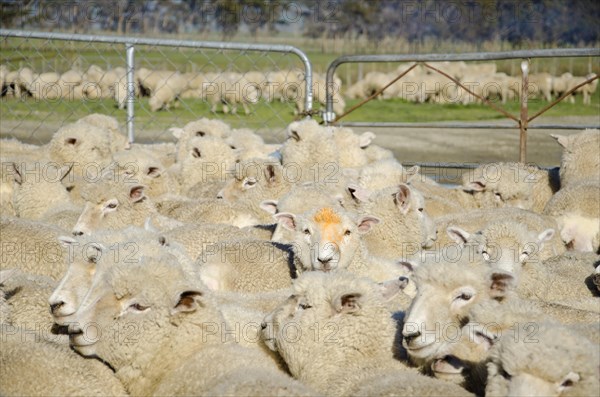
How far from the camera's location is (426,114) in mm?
24250

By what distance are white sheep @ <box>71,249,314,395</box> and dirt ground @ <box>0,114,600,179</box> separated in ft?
31.2

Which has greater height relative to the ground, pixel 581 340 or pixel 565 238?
pixel 581 340

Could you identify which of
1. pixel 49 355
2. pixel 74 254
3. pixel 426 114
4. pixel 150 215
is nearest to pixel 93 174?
pixel 150 215

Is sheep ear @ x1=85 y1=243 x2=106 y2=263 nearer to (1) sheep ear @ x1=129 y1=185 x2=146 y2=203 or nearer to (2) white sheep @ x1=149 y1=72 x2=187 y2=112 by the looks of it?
(1) sheep ear @ x1=129 y1=185 x2=146 y2=203

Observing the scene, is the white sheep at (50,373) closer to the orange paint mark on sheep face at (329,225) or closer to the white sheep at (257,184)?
the orange paint mark on sheep face at (329,225)

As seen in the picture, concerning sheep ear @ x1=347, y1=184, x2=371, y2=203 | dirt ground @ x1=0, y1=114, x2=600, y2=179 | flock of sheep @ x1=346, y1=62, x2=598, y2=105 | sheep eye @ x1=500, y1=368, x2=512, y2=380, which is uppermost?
sheep eye @ x1=500, y1=368, x2=512, y2=380

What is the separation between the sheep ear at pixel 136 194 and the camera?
689 cm

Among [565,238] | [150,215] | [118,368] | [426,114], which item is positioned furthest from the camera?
[426,114]

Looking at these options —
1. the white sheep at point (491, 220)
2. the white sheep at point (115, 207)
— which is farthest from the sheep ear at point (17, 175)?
the white sheep at point (491, 220)

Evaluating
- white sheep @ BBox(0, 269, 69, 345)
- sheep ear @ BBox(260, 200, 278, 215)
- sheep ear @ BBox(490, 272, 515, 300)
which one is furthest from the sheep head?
white sheep @ BBox(0, 269, 69, 345)

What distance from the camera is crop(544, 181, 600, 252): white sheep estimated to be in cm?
748

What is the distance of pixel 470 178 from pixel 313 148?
56.9 inches

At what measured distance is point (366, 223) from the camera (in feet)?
19.7

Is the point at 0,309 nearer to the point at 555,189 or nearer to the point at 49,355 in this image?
the point at 49,355
